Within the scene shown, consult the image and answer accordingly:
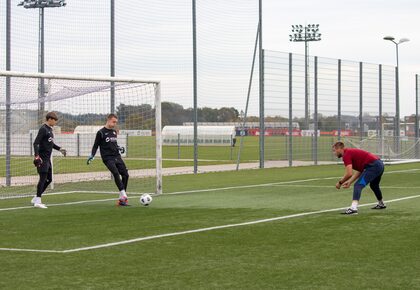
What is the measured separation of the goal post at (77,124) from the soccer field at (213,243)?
2757 mm

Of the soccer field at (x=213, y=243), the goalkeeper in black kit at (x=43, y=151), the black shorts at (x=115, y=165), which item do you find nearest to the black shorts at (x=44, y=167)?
the goalkeeper in black kit at (x=43, y=151)

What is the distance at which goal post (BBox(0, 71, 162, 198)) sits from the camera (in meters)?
19.6

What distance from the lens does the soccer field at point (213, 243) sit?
26.6 ft

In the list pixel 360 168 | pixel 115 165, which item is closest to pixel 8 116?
pixel 115 165

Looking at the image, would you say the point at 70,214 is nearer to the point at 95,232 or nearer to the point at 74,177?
the point at 95,232

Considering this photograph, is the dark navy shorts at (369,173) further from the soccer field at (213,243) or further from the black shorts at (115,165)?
the black shorts at (115,165)

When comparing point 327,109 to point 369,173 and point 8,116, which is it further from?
point 369,173

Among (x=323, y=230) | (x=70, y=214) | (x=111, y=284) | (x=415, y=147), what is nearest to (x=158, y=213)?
(x=70, y=214)

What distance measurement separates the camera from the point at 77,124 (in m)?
22.7

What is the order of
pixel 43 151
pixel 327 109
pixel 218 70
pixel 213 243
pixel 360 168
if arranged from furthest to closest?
pixel 327 109 < pixel 218 70 < pixel 43 151 < pixel 360 168 < pixel 213 243

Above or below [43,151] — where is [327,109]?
above

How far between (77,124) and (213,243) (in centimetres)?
1279

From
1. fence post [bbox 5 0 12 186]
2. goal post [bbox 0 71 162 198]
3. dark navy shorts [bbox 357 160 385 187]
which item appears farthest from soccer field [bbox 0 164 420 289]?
fence post [bbox 5 0 12 186]

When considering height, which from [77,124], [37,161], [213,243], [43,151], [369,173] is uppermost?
[77,124]
